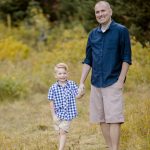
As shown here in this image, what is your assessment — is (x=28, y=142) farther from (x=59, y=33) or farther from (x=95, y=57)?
(x=59, y=33)

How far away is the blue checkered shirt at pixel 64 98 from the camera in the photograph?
658cm

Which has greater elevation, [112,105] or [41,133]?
[112,105]

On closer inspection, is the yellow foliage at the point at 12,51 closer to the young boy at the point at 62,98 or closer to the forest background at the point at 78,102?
the forest background at the point at 78,102

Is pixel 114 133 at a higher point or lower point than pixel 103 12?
lower

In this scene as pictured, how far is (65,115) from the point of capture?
21.6 feet

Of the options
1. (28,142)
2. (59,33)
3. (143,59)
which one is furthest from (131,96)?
(59,33)

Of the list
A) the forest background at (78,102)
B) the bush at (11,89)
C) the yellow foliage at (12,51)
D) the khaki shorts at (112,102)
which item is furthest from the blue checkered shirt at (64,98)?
the yellow foliage at (12,51)

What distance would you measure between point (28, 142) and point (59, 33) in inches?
598

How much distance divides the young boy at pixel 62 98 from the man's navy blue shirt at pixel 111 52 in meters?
A: 0.59

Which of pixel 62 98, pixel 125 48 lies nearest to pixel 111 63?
pixel 125 48

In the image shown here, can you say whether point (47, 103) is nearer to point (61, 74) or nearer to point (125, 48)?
point (61, 74)

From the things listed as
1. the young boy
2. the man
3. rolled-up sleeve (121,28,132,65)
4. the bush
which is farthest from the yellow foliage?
rolled-up sleeve (121,28,132,65)

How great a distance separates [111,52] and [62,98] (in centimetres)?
93

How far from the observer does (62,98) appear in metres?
6.57
